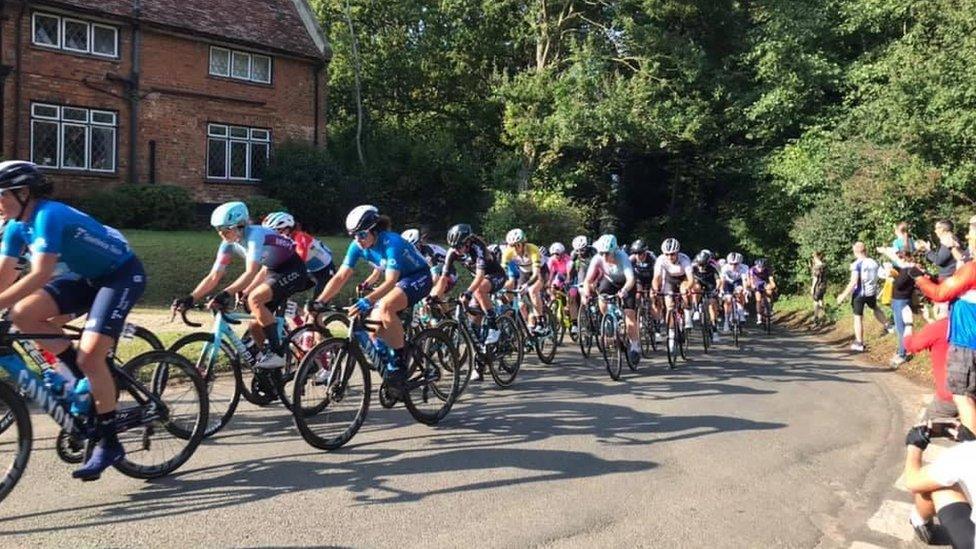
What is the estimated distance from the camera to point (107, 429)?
502cm

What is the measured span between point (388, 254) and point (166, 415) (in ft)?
7.50

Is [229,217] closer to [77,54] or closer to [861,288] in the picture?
[861,288]

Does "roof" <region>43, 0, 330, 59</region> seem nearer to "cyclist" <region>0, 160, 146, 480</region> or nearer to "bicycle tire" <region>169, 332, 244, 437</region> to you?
"bicycle tire" <region>169, 332, 244, 437</region>

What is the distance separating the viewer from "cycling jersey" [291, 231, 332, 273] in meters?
8.91

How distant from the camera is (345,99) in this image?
36.3 meters

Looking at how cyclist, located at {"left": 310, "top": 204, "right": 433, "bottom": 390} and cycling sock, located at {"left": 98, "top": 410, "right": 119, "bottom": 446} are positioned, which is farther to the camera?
cyclist, located at {"left": 310, "top": 204, "right": 433, "bottom": 390}

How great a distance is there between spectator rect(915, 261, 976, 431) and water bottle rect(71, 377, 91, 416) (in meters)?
5.64

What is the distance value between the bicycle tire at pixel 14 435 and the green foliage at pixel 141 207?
16791 millimetres

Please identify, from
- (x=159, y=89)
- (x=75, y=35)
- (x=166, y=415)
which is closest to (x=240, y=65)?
(x=159, y=89)

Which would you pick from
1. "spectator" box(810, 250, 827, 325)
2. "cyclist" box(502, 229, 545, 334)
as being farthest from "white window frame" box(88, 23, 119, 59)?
"spectator" box(810, 250, 827, 325)

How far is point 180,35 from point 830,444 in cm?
2193

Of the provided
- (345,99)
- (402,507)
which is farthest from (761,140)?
(402,507)

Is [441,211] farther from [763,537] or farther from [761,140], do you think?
[763,537]

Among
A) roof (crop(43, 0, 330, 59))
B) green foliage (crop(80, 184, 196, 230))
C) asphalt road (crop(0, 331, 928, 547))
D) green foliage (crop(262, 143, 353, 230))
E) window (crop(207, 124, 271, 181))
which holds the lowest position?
asphalt road (crop(0, 331, 928, 547))
